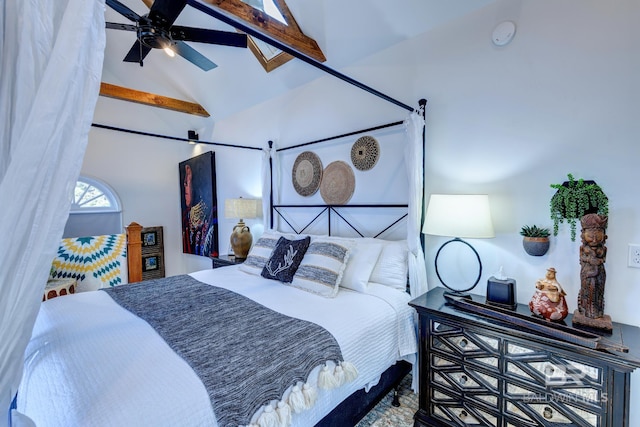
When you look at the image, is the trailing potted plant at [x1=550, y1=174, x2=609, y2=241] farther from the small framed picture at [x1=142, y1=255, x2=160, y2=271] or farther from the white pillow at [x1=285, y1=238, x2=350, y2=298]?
the small framed picture at [x1=142, y1=255, x2=160, y2=271]

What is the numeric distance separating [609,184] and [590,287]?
1.93 feet

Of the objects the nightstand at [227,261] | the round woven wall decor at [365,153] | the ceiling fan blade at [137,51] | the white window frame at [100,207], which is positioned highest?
the ceiling fan blade at [137,51]

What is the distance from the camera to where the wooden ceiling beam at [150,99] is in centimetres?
402

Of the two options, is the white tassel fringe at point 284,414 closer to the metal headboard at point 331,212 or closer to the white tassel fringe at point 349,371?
the white tassel fringe at point 349,371

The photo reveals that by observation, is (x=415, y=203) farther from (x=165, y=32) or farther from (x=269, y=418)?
(x=165, y=32)

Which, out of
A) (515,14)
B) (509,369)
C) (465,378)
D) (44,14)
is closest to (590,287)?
(509,369)

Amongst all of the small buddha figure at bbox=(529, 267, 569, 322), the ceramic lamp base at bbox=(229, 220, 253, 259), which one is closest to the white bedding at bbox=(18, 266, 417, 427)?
the small buddha figure at bbox=(529, 267, 569, 322)

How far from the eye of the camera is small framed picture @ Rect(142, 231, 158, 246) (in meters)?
4.97

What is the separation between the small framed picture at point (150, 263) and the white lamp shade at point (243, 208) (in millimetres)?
2389

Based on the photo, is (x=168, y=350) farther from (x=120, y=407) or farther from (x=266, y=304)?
(x=266, y=304)

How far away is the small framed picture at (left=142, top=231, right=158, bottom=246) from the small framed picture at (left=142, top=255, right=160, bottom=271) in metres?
0.24

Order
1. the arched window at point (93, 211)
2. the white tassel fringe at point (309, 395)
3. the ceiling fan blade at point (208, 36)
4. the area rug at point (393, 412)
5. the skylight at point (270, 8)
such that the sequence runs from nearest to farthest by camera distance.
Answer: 1. the white tassel fringe at point (309, 395)
2. the area rug at point (393, 412)
3. the ceiling fan blade at point (208, 36)
4. the skylight at point (270, 8)
5. the arched window at point (93, 211)

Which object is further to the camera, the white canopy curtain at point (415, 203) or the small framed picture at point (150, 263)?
the small framed picture at point (150, 263)

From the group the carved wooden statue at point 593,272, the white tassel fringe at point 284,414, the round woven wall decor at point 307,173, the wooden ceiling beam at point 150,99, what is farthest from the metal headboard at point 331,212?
the wooden ceiling beam at point 150,99
